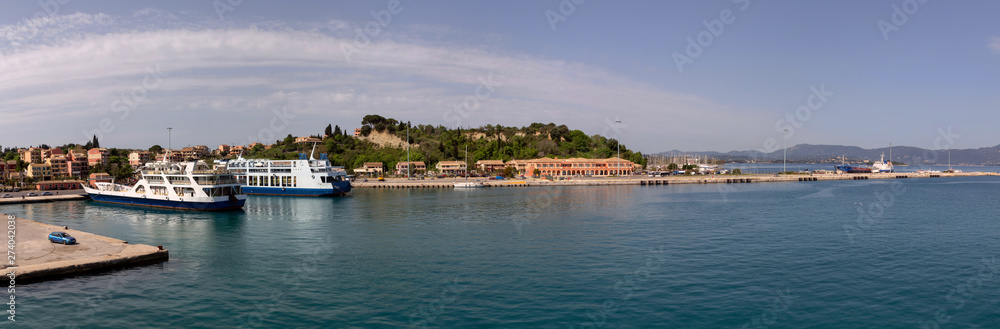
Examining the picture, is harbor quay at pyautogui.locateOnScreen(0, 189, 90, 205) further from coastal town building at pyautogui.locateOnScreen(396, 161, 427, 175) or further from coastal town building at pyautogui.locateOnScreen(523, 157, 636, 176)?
coastal town building at pyautogui.locateOnScreen(523, 157, 636, 176)

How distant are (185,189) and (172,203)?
7.78ft

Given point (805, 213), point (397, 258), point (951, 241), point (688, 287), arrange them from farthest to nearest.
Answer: point (805, 213)
point (951, 241)
point (397, 258)
point (688, 287)

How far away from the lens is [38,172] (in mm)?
97500

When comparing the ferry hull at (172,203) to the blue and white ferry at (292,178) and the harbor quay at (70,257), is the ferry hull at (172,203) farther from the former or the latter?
the harbor quay at (70,257)

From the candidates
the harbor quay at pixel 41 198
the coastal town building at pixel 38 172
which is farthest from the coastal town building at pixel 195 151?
the harbor quay at pixel 41 198

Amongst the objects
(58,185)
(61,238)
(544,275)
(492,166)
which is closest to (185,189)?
(61,238)

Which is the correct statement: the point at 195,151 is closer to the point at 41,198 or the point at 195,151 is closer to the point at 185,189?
the point at 41,198

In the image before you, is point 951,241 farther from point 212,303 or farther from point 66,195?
point 66,195

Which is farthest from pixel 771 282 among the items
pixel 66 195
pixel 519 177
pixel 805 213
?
pixel 519 177

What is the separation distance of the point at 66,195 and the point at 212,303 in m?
63.4

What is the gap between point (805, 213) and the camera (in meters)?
46.8

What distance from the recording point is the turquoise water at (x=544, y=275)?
17.5m

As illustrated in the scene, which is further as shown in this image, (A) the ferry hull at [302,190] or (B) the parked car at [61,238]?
(A) the ferry hull at [302,190]

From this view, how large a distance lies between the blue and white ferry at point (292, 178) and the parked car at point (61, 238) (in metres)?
40.6
